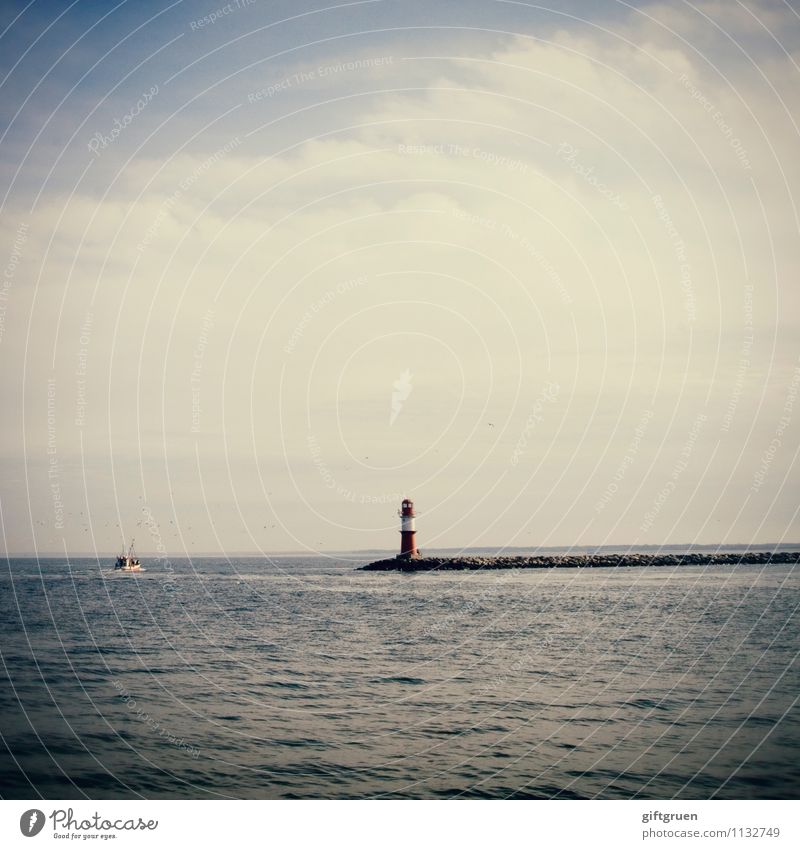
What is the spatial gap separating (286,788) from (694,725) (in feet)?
33.9

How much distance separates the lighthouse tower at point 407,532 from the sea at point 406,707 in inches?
1586

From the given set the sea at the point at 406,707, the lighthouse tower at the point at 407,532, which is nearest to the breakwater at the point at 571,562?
the lighthouse tower at the point at 407,532

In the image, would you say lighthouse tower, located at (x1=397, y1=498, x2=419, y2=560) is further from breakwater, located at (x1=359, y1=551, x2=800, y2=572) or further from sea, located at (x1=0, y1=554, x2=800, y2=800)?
sea, located at (x1=0, y1=554, x2=800, y2=800)

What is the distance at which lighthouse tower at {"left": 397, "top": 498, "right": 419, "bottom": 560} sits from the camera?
86375 millimetres

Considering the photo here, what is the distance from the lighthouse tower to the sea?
40.3 metres

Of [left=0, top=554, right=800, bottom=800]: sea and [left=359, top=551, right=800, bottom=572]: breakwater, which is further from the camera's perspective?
[left=359, top=551, right=800, bottom=572]: breakwater

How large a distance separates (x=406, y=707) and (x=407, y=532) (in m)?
69.5

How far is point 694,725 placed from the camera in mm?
19391

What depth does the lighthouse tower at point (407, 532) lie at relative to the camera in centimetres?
8638

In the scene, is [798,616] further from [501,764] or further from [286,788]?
[286,788]

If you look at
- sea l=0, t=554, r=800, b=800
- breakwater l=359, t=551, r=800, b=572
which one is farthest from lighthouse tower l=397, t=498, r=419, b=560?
sea l=0, t=554, r=800, b=800

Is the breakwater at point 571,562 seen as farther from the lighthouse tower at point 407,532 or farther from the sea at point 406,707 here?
the sea at point 406,707

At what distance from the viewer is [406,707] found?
70.8ft
